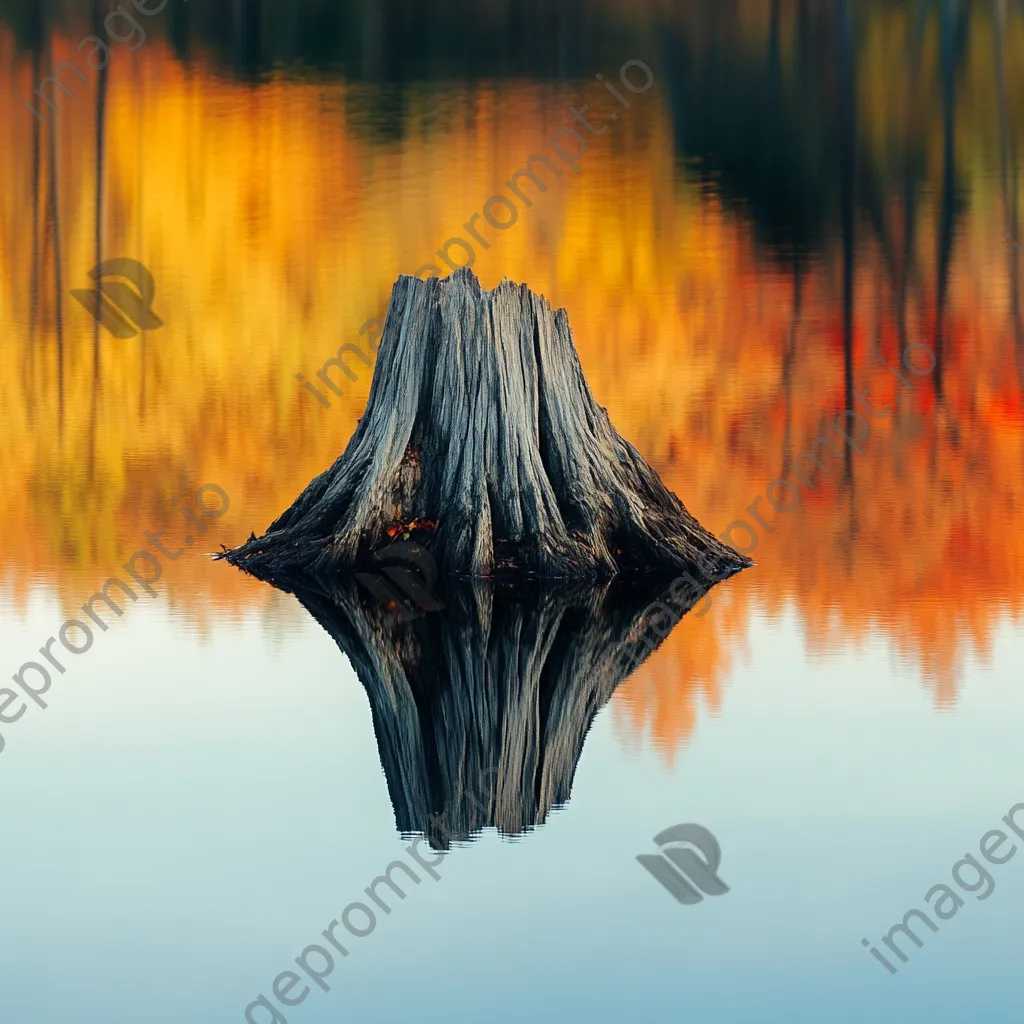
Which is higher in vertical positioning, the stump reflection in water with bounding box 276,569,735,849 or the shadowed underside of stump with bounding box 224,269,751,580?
the shadowed underside of stump with bounding box 224,269,751,580

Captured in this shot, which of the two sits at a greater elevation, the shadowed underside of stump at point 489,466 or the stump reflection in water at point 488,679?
the shadowed underside of stump at point 489,466

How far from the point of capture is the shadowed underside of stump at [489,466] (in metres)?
11.6

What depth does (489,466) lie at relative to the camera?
1173 cm

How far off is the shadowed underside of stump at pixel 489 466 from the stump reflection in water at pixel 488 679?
31 cm

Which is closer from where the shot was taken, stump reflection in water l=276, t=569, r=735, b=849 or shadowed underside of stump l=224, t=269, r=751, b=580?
stump reflection in water l=276, t=569, r=735, b=849

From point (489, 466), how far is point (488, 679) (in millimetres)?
2977

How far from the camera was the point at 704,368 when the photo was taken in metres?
16.8

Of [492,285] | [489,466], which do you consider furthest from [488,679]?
[492,285]

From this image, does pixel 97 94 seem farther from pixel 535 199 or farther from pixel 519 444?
pixel 519 444

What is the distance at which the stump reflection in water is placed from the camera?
729 centimetres

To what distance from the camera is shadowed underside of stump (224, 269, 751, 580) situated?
38.1ft

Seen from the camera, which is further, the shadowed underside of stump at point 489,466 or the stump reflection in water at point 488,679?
the shadowed underside of stump at point 489,466

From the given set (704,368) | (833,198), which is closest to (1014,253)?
(833,198)

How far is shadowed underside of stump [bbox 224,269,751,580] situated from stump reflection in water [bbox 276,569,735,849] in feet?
1.01
